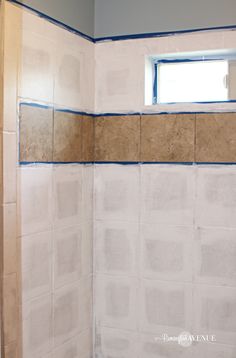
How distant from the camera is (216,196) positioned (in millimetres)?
1869

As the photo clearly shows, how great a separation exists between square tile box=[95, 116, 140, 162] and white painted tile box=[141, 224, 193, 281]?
0.30 meters

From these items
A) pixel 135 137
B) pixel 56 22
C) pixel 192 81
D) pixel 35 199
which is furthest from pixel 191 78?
pixel 35 199

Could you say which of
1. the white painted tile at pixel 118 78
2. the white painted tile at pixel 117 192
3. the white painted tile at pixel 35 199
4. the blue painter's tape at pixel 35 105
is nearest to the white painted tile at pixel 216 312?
the white painted tile at pixel 117 192

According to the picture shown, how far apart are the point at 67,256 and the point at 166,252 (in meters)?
0.40

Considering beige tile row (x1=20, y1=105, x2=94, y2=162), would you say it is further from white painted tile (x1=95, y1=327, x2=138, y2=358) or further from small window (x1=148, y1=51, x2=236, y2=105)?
white painted tile (x1=95, y1=327, x2=138, y2=358)

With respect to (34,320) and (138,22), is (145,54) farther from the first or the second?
(34,320)

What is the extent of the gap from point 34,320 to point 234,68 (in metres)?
1.22

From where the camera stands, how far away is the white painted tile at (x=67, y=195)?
180 cm

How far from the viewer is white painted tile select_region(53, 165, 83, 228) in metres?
1.80

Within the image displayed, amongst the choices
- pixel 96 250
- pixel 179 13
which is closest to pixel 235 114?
pixel 179 13

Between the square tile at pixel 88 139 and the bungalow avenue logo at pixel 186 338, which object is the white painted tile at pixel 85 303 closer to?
the bungalow avenue logo at pixel 186 338

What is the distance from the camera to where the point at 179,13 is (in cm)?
190

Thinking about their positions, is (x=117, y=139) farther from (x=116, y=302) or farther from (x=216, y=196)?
(x=116, y=302)

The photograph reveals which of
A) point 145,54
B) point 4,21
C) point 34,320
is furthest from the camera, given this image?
point 145,54
